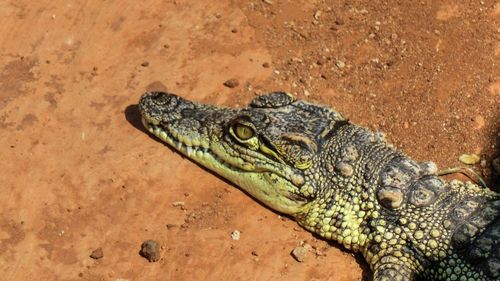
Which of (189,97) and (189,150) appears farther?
(189,97)

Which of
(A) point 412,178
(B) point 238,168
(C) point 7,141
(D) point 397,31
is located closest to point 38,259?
(C) point 7,141

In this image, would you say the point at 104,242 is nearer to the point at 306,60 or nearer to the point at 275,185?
the point at 275,185

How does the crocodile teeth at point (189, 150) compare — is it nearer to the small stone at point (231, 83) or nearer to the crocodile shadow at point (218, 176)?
the crocodile shadow at point (218, 176)

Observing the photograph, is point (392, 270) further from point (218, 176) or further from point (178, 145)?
point (178, 145)

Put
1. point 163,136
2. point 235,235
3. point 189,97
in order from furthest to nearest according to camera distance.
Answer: point 189,97 < point 163,136 < point 235,235

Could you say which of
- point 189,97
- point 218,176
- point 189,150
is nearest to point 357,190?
point 218,176

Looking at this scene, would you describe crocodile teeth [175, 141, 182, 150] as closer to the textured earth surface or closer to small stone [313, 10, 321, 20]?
the textured earth surface
